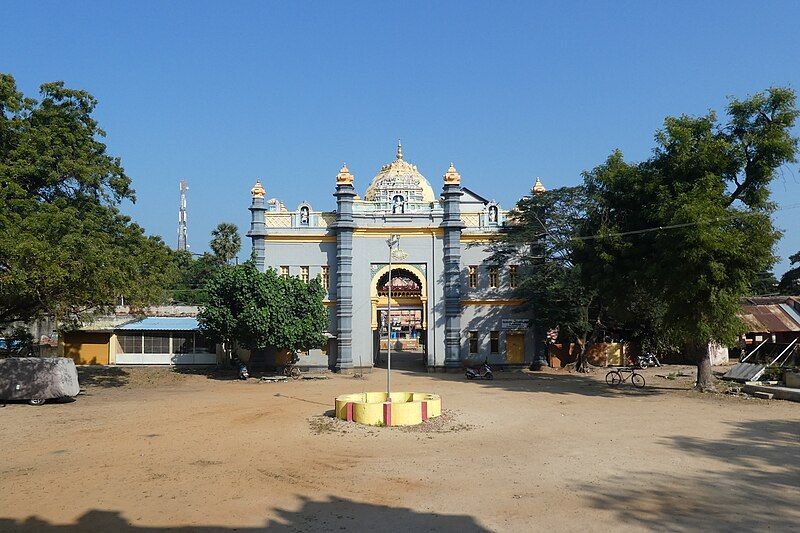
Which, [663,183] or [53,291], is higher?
[663,183]

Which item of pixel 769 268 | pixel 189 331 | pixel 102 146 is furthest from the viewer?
pixel 189 331

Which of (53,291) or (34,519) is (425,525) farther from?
(53,291)

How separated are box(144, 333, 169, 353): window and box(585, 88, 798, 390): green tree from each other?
24127 millimetres

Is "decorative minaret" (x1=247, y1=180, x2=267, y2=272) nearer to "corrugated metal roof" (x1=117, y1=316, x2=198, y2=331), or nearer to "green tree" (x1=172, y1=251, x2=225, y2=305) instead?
"corrugated metal roof" (x1=117, y1=316, x2=198, y2=331)

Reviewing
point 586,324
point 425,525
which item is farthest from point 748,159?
point 425,525

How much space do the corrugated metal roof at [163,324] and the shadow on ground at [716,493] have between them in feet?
88.9

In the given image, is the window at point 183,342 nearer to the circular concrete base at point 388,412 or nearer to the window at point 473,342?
the window at point 473,342

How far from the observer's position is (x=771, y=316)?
106 feet

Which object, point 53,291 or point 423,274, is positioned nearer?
point 53,291

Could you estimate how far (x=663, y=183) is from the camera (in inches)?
829

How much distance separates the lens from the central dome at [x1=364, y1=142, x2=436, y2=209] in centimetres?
4169

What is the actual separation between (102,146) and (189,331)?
448 inches

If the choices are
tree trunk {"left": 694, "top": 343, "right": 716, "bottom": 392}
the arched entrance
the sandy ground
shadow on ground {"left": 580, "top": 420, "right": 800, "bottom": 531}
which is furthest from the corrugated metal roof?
shadow on ground {"left": 580, "top": 420, "right": 800, "bottom": 531}

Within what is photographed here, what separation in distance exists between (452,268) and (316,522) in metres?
25.1
